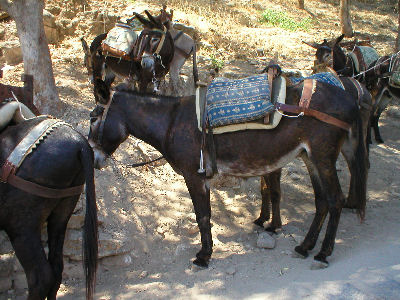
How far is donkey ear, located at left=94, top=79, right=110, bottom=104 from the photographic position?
3932mm

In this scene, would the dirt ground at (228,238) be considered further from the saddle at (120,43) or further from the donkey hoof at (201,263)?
the saddle at (120,43)

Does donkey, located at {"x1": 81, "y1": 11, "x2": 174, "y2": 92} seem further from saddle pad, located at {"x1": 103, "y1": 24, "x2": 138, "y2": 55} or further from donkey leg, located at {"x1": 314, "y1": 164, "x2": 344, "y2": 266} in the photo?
donkey leg, located at {"x1": 314, "y1": 164, "x2": 344, "y2": 266}

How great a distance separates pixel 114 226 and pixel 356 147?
280cm

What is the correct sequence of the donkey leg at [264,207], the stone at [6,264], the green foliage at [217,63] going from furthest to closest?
the green foliage at [217,63] < the donkey leg at [264,207] < the stone at [6,264]

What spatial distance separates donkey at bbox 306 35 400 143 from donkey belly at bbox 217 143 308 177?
12.0 ft

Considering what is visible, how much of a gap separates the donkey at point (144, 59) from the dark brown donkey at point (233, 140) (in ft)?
7.92

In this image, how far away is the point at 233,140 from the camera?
159 inches

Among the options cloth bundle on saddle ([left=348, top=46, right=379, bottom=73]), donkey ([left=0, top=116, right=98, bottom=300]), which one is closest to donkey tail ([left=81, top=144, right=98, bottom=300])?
donkey ([left=0, top=116, right=98, bottom=300])

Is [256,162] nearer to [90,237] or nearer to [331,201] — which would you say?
[331,201]

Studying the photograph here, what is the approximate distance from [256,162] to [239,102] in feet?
2.06

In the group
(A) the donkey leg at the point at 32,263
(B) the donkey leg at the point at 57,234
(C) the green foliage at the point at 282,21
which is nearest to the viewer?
(A) the donkey leg at the point at 32,263

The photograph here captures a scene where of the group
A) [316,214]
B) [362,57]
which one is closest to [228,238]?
[316,214]

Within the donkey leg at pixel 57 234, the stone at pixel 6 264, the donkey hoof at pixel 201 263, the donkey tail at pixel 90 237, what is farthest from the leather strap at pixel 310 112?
the stone at pixel 6 264

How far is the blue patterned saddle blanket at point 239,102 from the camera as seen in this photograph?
3881mm
